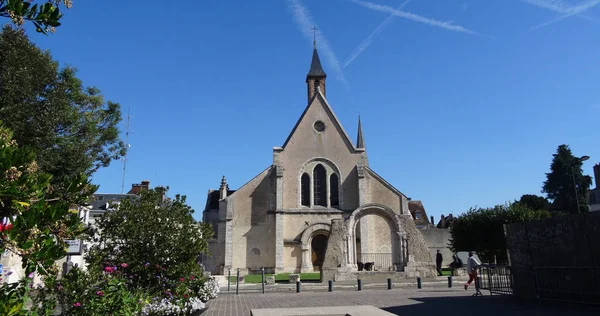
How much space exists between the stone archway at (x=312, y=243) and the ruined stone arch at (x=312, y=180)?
6.68 ft

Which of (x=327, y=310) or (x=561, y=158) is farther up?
(x=561, y=158)

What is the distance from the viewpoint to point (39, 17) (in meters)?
3.13

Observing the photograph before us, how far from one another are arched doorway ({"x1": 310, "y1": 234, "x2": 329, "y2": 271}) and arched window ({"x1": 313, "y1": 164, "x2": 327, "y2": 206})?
9.00 feet

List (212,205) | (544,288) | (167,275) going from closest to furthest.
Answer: (167,275)
(544,288)
(212,205)

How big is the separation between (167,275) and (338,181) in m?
25.5

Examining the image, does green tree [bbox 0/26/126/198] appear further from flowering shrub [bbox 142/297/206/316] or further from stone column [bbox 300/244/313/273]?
stone column [bbox 300/244/313/273]

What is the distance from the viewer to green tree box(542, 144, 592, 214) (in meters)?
53.5

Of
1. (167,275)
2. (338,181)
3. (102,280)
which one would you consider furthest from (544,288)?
(338,181)

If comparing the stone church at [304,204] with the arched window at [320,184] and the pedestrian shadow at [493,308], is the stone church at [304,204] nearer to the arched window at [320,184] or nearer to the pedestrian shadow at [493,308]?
the arched window at [320,184]

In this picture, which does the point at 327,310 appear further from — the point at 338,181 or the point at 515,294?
the point at 338,181

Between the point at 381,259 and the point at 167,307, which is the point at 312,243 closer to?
the point at 381,259

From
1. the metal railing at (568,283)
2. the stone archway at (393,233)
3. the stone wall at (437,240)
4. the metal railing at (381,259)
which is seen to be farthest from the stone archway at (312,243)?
the metal railing at (568,283)

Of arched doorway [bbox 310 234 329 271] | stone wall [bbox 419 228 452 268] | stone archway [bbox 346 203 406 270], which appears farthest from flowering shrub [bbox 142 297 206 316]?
stone wall [bbox 419 228 452 268]

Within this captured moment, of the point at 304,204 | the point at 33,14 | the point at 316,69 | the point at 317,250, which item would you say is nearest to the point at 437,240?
the point at 317,250
